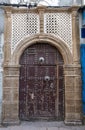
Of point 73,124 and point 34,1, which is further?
point 34,1

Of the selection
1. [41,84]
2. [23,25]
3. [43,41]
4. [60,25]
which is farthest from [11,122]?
[60,25]

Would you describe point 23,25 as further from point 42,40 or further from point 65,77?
point 65,77

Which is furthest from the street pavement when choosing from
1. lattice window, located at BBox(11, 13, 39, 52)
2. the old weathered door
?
lattice window, located at BBox(11, 13, 39, 52)

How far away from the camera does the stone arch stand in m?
7.32

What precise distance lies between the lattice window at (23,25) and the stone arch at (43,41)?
0.16m

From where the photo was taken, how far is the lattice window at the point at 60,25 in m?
7.41

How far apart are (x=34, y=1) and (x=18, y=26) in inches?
37.4

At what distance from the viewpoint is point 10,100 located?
7.22 m

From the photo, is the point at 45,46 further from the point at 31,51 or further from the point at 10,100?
the point at 10,100

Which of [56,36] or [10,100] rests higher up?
[56,36]

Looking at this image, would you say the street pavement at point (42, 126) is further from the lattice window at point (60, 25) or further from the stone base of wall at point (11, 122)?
the lattice window at point (60, 25)

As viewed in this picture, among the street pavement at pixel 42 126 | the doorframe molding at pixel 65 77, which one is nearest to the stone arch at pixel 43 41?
the doorframe molding at pixel 65 77

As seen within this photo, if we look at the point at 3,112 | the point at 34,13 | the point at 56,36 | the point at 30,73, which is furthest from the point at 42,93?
the point at 34,13

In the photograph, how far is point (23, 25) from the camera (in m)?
7.44
